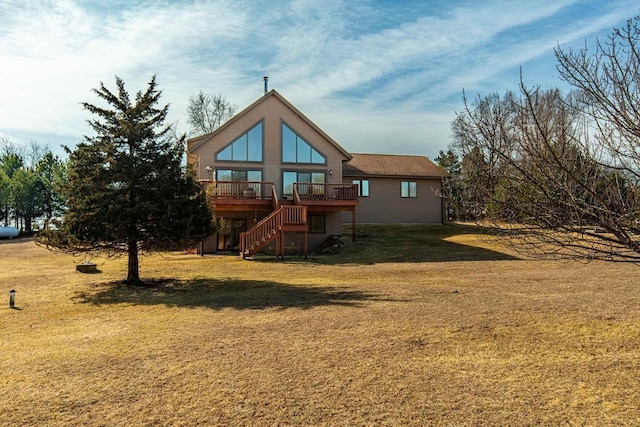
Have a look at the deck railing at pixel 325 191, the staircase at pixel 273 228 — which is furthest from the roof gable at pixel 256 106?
the staircase at pixel 273 228

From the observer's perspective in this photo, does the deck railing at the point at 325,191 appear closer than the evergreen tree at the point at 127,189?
No

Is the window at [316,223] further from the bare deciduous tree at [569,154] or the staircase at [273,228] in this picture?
the bare deciduous tree at [569,154]

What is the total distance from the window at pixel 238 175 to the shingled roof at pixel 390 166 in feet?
21.2

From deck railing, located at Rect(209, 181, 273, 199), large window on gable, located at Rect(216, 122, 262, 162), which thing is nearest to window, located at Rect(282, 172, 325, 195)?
deck railing, located at Rect(209, 181, 273, 199)

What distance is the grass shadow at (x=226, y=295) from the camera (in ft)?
32.5

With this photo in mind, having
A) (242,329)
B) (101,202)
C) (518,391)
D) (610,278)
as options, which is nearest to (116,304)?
(101,202)

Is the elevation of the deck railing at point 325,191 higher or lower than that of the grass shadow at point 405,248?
higher

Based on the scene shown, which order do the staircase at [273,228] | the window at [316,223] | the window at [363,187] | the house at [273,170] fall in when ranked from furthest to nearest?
the window at [363,187], the window at [316,223], the house at [273,170], the staircase at [273,228]

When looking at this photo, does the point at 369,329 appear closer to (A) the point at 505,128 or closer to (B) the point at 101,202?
(A) the point at 505,128

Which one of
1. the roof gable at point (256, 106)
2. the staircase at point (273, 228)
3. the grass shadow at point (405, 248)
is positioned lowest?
the grass shadow at point (405, 248)

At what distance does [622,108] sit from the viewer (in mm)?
4449

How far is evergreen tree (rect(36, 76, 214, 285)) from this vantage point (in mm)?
12164

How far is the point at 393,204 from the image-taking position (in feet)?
96.5

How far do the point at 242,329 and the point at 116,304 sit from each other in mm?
4432
